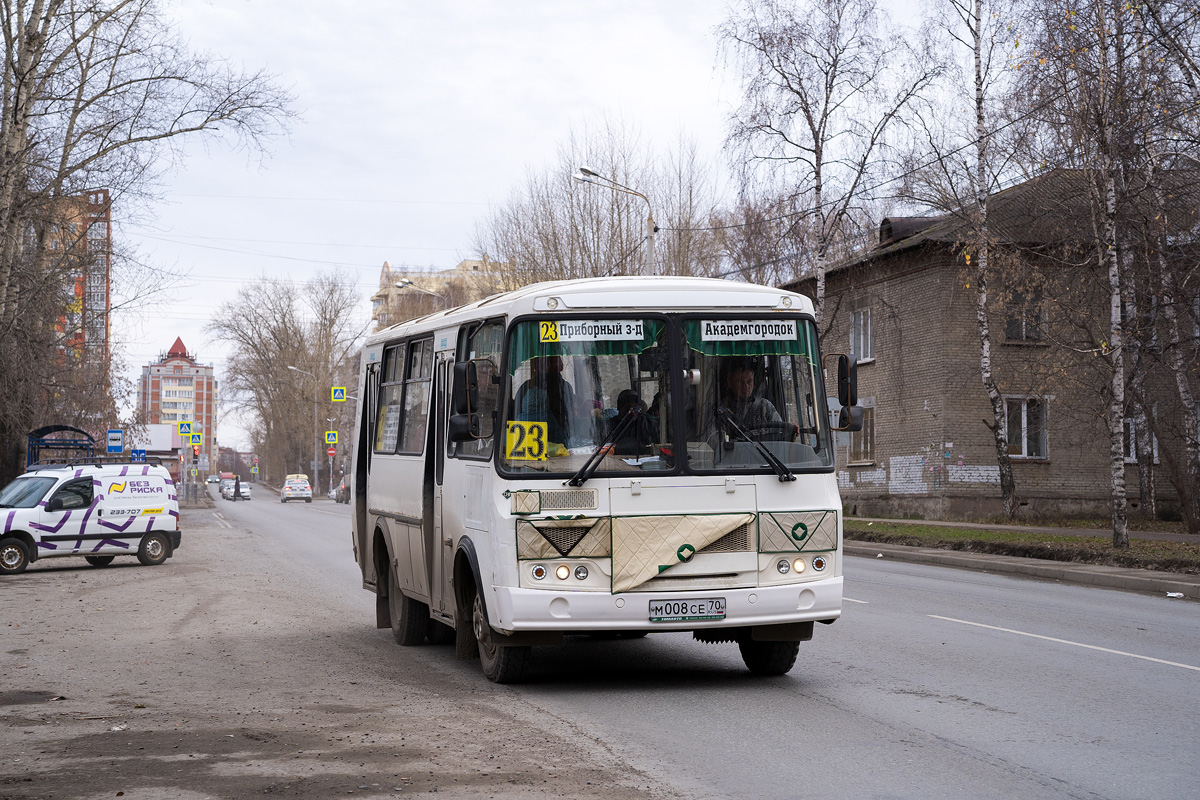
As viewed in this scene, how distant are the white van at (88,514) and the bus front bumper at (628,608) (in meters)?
17.0

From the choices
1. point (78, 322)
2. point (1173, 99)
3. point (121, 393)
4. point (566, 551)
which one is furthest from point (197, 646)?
point (121, 393)

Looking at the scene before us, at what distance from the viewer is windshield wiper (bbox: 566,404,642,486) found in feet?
28.2

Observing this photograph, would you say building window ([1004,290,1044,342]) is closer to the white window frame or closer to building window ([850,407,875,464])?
the white window frame

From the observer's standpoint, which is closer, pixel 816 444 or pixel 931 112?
pixel 816 444

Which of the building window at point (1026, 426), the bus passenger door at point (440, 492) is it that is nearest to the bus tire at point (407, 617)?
the bus passenger door at point (440, 492)

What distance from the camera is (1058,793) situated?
5844 millimetres

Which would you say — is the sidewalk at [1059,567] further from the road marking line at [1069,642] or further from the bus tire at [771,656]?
the bus tire at [771,656]

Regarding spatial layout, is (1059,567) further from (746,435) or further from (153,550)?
(153,550)

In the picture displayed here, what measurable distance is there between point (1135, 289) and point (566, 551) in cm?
2013

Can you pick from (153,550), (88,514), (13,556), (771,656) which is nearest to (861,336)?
(153,550)

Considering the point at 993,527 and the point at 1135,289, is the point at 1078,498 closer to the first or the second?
the point at 993,527

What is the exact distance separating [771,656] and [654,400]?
7.14 ft

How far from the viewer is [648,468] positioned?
8742 mm

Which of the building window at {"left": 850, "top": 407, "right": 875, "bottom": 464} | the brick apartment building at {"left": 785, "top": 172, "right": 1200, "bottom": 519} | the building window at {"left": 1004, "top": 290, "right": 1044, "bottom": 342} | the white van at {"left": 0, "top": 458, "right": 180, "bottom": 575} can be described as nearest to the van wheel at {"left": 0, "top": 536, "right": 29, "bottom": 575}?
the white van at {"left": 0, "top": 458, "right": 180, "bottom": 575}
